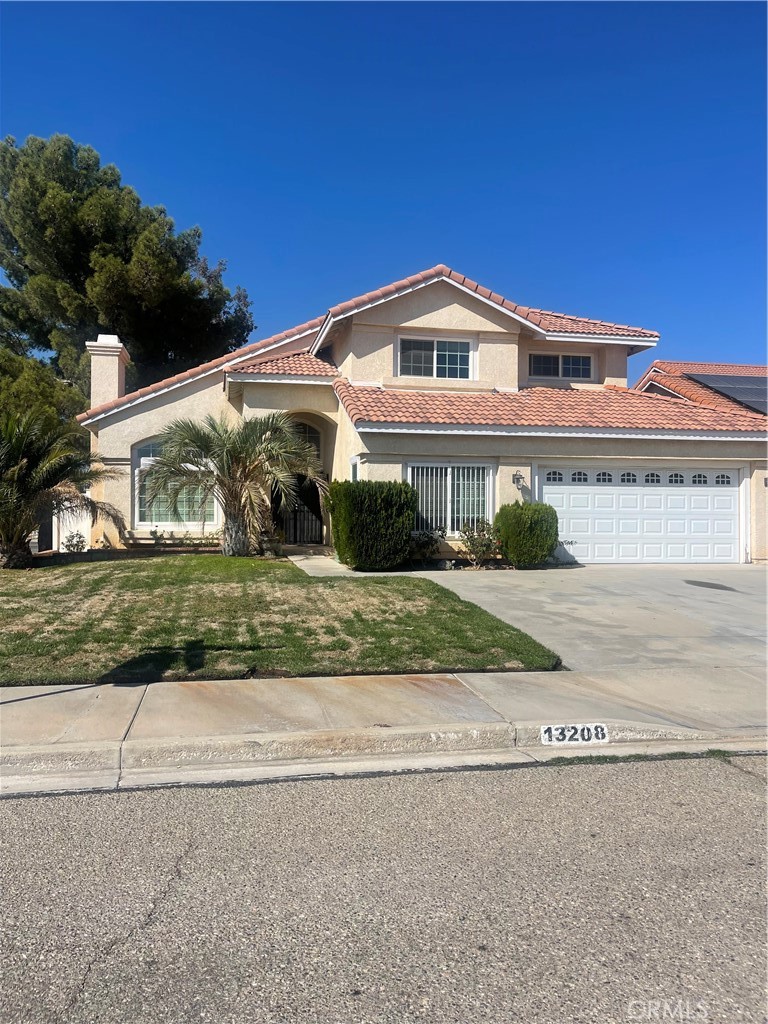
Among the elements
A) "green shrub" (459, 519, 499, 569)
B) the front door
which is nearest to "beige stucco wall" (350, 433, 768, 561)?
"green shrub" (459, 519, 499, 569)

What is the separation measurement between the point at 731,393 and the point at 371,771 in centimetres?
1827

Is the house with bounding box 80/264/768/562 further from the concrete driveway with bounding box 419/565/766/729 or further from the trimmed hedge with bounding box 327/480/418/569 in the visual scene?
the concrete driveway with bounding box 419/565/766/729

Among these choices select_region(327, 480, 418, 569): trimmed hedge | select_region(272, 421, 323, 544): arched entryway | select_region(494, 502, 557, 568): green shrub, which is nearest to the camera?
select_region(327, 480, 418, 569): trimmed hedge

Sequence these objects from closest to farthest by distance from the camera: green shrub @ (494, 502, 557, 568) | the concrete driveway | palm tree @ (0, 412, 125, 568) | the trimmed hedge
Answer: the concrete driveway, palm tree @ (0, 412, 125, 568), the trimmed hedge, green shrub @ (494, 502, 557, 568)

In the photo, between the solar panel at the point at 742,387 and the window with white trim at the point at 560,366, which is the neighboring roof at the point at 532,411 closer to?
the solar panel at the point at 742,387

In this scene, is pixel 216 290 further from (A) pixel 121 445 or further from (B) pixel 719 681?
(B) pixel 719 681

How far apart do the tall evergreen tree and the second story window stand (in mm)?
11856

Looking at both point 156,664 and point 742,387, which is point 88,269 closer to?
point 742,387

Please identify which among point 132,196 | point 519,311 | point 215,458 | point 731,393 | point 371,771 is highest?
point 132,196

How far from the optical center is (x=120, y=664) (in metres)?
7.46

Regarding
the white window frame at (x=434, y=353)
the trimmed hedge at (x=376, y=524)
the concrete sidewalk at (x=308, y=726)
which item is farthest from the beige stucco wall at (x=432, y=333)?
the concrete sidewalk at (x=308, y=726)

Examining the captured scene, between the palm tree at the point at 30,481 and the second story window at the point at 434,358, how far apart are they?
25.2ft

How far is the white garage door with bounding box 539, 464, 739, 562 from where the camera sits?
1650 cm

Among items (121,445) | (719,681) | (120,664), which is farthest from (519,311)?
(120,664)
